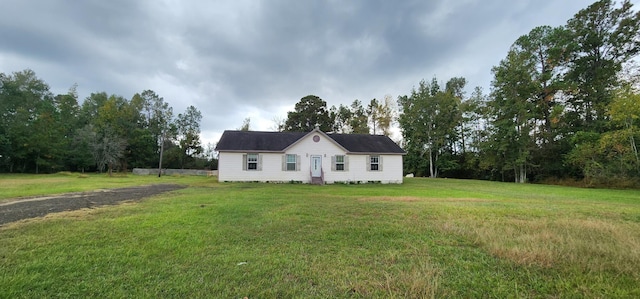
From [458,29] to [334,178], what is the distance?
12644 millimetres

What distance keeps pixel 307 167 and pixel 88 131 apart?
31.0 m

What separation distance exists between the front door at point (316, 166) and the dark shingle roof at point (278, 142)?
2327 millimetres

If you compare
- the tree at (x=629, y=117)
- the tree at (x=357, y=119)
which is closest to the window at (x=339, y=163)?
the tree at (x=357, y=119)

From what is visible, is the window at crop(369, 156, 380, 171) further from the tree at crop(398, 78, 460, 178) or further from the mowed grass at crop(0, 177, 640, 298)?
the mowed grass at crop(0, 177, 640, 298)

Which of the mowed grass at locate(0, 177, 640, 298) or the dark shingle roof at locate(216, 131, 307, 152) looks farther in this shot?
the dark shingle roof at locate(216, 131, 307, 152)

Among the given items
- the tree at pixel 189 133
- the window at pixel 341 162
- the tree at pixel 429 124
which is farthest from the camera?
the tree at pixel 189 133

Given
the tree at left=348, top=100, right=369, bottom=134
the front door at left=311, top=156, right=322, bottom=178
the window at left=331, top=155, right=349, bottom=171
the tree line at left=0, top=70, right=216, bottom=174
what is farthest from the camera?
the tree at left=348, top=100, right=369, bottom=134

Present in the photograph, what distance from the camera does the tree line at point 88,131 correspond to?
28828 mm

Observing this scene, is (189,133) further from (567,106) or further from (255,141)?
(567,106)

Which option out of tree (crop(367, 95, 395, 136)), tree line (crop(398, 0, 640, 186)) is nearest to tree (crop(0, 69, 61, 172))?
tree (crop(367, 95, 395, 136))

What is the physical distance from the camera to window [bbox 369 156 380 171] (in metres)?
20.9

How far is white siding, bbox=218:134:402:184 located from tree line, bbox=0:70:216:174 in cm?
1429

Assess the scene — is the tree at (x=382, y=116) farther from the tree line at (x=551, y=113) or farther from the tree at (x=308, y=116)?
the tree at (x=308, y=116)

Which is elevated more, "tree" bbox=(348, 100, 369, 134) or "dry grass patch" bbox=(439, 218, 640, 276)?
"tree" bbox=(348, 100, 369, 134)
